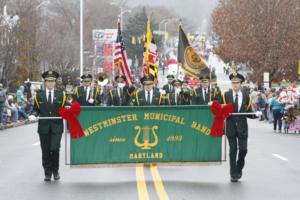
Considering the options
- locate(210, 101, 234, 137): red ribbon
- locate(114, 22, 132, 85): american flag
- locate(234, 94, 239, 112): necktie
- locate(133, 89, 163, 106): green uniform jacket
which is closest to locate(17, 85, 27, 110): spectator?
locate(114, 22, 132, 85): american flag

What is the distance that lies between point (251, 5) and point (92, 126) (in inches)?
2003

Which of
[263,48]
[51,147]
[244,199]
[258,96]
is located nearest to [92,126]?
[51,147]

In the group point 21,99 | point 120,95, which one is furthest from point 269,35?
point 120,95

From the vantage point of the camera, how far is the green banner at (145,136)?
49.3 feet

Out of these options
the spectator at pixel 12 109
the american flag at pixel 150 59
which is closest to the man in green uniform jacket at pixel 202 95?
the american flag at pixel 150 59

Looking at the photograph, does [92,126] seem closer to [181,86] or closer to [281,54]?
[181,86]

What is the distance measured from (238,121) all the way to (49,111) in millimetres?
3353

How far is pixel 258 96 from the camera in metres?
46.1

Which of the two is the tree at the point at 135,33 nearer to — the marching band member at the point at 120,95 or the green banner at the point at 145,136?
the marching band member at the point at 120,95

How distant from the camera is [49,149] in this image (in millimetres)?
15453

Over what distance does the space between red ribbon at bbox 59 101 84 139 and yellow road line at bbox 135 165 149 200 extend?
1363mm

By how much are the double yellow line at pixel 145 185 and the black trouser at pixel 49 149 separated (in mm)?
1538

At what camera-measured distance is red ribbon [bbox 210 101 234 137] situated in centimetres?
1495

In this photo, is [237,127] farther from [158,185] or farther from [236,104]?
[158,185]
